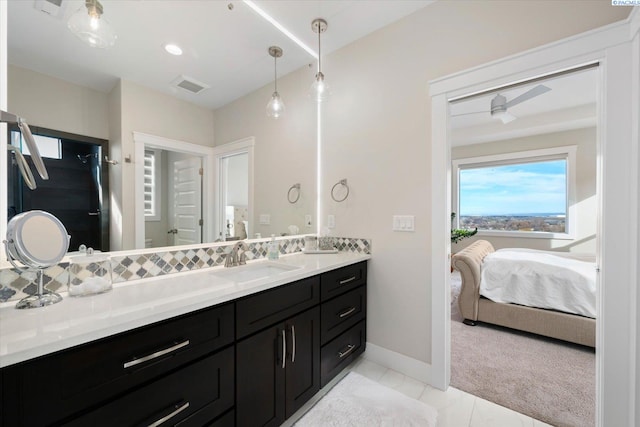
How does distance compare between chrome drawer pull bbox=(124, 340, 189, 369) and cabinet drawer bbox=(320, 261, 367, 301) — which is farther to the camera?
cabinet drawer bbox=(320, 261, 367, 301)

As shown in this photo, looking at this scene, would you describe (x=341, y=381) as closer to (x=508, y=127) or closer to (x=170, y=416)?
(x=170, y=416)

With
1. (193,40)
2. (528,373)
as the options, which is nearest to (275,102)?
(193,40)

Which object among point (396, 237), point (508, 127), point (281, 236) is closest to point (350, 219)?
point (396, 237)

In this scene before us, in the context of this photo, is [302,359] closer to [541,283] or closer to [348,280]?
[348,280]

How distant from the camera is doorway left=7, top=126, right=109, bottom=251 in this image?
3.39 feet

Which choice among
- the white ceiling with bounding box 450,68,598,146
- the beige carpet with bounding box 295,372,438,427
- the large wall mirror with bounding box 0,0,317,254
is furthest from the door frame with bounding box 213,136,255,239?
the white ceiling with bounding box 450,68,598,146

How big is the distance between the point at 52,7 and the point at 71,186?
761 millimetres

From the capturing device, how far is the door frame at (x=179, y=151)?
134 centimetres

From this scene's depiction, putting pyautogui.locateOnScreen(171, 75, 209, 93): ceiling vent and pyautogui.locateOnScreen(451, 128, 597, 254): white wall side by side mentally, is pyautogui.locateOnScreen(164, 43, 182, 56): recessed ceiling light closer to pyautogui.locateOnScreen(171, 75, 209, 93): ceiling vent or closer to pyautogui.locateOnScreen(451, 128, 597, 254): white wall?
pyautogui.locateOnScreen(171, 75, 209, 93): ceiling vent

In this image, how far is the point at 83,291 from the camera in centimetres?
106

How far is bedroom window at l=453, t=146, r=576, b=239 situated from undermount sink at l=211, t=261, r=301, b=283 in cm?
487

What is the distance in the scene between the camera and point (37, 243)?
934 mm

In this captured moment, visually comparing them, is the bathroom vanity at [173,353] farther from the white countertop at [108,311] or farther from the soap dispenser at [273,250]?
the soap dispenser at [273,250]

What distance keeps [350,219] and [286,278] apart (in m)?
1.06
